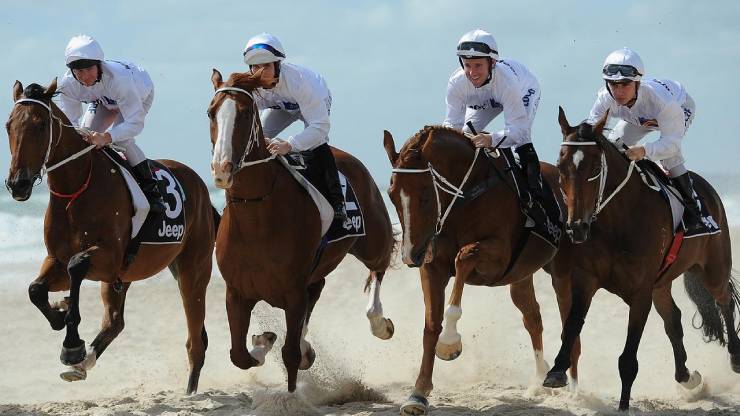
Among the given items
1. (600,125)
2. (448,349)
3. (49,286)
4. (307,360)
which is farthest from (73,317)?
(600,125)

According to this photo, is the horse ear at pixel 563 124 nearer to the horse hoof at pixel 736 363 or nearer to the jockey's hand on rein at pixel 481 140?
the jockey's hand on rein at pixel 481 140

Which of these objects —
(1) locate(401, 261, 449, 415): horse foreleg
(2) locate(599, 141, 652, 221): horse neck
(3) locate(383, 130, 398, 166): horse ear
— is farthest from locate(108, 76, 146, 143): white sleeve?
(2) locate(599, 141, 652, 221): horse neck

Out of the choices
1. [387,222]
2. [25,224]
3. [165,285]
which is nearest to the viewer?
[387,222]

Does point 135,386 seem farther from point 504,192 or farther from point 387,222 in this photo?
point 504,192

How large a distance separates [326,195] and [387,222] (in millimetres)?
1594

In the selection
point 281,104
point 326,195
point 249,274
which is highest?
point 281,104

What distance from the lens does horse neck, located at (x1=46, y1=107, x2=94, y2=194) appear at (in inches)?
365

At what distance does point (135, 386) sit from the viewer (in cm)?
1234

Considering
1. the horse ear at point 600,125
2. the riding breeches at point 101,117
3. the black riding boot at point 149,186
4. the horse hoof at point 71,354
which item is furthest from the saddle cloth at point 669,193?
the horse hoof at point 71,354

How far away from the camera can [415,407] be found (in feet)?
28.3

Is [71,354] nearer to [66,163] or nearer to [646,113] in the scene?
[66,163]

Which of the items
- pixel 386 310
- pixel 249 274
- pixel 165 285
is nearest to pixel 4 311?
pixel 165 285

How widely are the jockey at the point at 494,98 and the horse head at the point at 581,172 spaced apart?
702mm

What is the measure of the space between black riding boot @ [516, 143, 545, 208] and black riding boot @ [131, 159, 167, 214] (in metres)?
2.84
